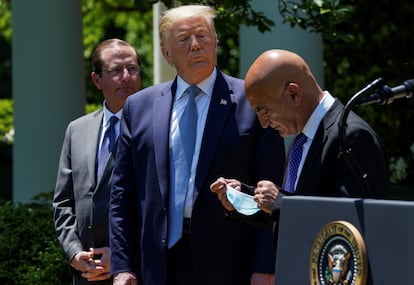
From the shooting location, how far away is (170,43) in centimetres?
497

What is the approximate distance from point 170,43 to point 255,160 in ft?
2.23

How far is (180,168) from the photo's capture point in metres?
4.82

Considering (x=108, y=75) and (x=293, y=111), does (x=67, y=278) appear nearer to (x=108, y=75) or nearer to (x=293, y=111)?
(x=108, y=75)

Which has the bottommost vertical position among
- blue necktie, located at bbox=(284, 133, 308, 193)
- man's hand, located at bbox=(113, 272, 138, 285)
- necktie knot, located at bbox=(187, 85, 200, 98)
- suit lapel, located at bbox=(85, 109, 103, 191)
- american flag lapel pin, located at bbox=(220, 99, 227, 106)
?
man's hand, located at bbox=(113, 272, 138, 285)

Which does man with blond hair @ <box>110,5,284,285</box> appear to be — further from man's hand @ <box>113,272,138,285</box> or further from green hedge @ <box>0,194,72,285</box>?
green hedge @ <box>0,194,72,285</box>

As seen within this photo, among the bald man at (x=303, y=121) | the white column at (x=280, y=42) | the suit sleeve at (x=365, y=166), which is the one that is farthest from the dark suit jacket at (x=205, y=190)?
the white column at (x=280, y=42)

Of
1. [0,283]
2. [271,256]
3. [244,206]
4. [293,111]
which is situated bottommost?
[0,283]

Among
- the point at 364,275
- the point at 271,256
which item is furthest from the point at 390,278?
the point at 271,256

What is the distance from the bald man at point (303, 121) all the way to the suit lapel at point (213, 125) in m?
0.76

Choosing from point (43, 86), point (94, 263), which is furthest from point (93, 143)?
point (43, 86)

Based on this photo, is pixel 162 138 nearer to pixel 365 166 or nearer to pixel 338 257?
pixel 365 166

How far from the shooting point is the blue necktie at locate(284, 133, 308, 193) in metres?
4.04

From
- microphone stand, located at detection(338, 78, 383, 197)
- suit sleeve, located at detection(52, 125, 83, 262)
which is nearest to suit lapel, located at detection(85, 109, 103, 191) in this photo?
suit sleeve, located at detection(52, 125, 83, 262)

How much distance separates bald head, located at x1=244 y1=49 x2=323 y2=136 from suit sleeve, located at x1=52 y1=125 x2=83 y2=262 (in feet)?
6.32
